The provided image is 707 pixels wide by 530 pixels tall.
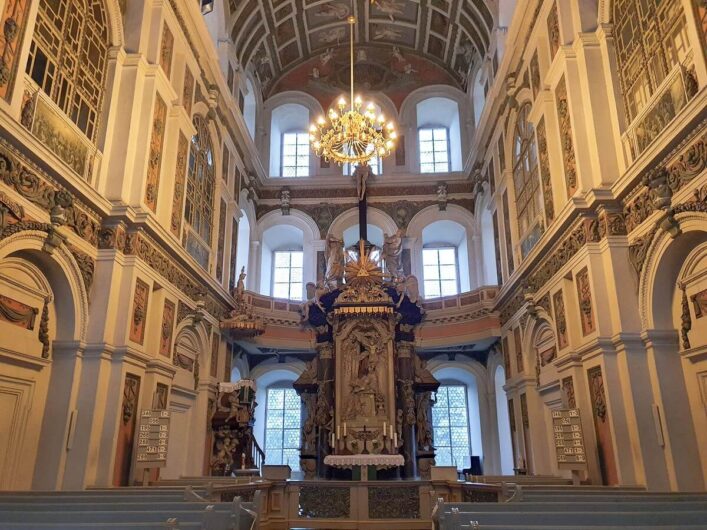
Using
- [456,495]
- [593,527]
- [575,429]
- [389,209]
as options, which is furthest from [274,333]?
[593,527]

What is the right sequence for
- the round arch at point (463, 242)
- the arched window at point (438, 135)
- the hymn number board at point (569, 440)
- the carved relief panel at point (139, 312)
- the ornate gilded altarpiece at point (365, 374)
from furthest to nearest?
1. the arched window at point (438, 135)
2. the round arch at point (463, 242)
3. the ornate gilded altarpiece at point (365, 374)
4. the carved relief panel at point (139, 312)
5. the hymn number board at point (569, 440)

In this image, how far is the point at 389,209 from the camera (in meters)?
19.3

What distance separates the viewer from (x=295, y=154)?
2094 centimetres

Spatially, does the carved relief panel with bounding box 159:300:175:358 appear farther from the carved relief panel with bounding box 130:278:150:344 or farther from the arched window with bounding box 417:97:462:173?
the arched window with bounding box 417:97:462:173

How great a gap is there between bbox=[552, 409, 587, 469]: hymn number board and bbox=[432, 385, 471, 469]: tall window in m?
9.48

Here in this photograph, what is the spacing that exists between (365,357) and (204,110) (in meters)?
7.42

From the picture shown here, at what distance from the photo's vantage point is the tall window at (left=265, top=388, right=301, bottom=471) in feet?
60.7

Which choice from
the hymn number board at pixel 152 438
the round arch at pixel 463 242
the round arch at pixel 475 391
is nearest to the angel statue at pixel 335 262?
the round arch at pixel 463 242

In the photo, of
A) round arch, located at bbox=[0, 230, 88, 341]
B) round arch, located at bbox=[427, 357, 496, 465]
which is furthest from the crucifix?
round arch, located at bbox=[0, 230, 88, 341]

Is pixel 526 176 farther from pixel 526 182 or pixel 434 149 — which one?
pixel 434 149

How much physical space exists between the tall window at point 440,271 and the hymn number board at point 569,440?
9896 mm

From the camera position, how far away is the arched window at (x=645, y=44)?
7.92 metres

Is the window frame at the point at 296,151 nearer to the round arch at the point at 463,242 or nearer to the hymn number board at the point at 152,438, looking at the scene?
the round arch at the point at 463,242

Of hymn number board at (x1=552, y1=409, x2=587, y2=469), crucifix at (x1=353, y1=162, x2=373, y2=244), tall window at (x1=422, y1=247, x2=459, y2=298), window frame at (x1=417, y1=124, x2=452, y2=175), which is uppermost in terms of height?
window frame at (x1=417, y1=124, x2=452, y2=175)
